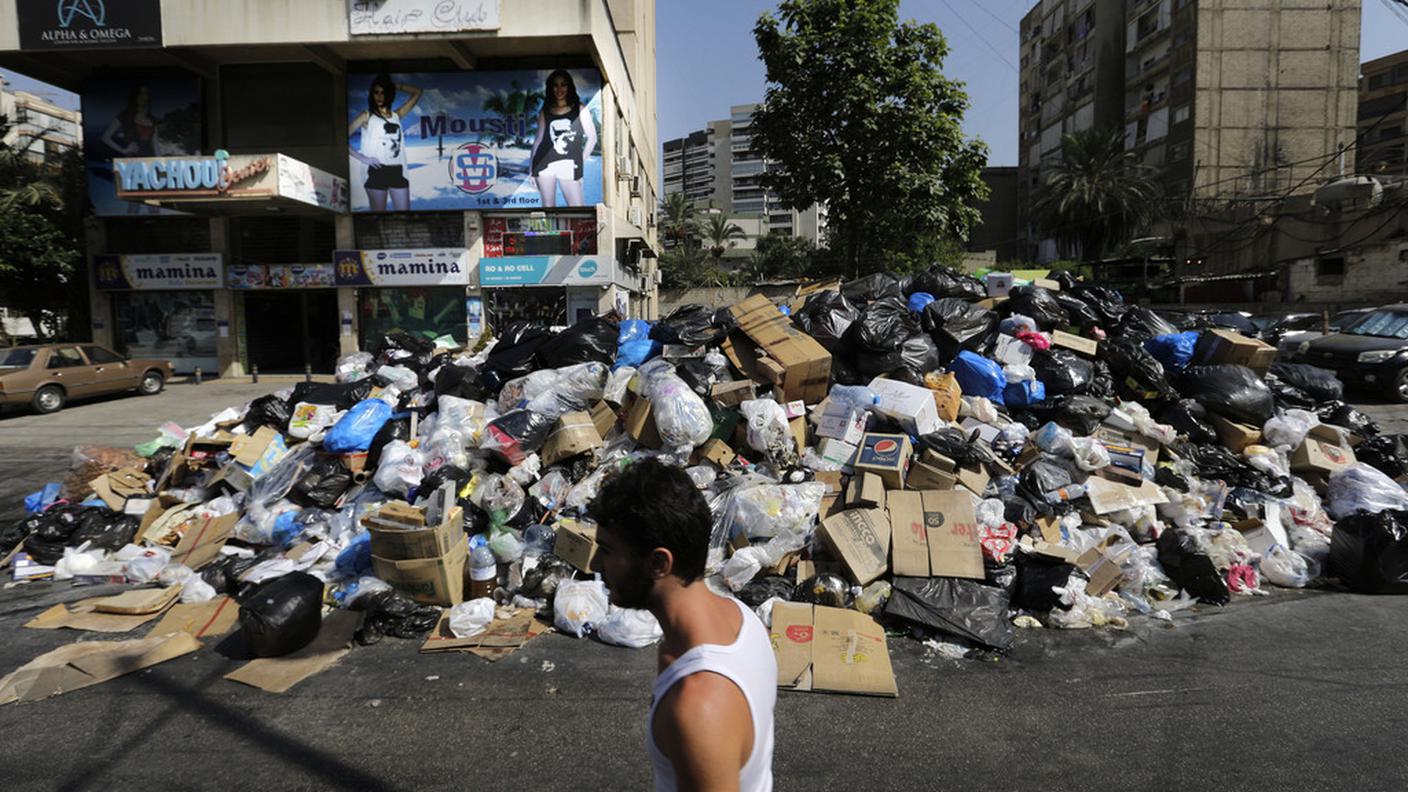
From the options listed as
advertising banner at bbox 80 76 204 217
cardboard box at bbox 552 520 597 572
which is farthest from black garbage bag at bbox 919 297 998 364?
advertising banner at bbox 80 76 204 217

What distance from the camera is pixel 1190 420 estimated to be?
5.95 meters

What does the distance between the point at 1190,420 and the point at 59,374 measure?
675 inches

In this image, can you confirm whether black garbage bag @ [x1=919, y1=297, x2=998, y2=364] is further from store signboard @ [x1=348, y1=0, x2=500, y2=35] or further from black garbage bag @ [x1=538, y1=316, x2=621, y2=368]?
store signboard @ [x1=348, y1=0, x2=500, y2=35]

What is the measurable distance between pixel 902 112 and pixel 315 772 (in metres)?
16.3

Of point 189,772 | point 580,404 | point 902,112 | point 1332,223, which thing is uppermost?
point 902,112

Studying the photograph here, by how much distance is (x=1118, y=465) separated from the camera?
5.22 metres

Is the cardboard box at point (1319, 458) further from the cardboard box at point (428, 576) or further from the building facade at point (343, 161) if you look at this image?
the building facade at point (343, 161)

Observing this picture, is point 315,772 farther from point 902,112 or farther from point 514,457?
point 902,112

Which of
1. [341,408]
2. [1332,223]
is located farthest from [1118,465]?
[1332,223]

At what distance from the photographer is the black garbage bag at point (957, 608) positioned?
12.6 feet

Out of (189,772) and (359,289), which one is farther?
(359,289)

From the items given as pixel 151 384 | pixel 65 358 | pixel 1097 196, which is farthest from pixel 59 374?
pixel 1097 196

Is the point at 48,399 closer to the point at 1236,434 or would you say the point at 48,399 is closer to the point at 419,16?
the point at 419,16

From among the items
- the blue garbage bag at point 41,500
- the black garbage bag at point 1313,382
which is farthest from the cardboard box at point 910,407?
the blue garbage bag at point 41,500
